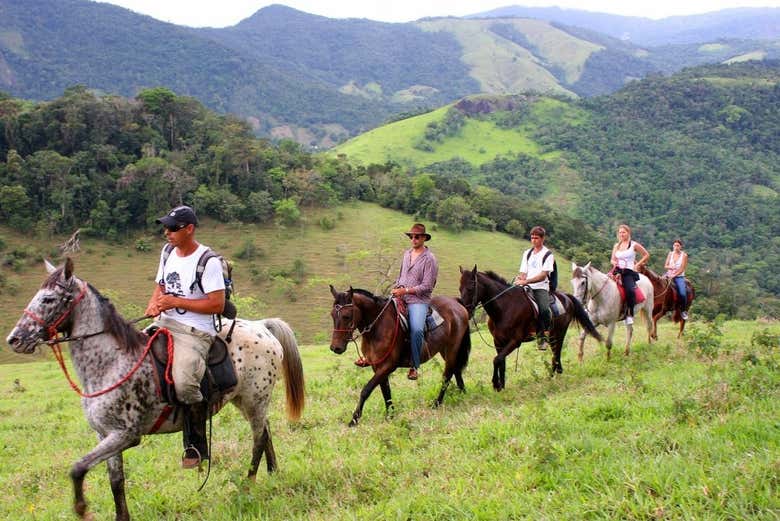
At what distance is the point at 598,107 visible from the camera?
154625 mm

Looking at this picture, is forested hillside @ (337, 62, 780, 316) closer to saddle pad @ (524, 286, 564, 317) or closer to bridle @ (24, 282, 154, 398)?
saddle pad @ (524, 286, 564, 317)

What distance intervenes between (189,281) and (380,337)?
3530 millimetres

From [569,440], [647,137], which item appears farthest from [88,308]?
[647,137]

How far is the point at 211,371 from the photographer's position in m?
5.60

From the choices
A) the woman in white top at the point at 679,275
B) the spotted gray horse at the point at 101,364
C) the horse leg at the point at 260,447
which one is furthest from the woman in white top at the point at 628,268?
the spotted gray horse at the point at 101,364

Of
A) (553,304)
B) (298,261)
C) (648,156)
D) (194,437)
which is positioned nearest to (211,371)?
(194,437)

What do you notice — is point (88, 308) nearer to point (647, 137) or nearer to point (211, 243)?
point (211, 243)

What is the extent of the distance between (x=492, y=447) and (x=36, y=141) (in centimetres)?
7140

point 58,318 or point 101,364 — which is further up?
point 58,318

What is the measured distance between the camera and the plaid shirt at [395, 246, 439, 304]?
8.44 metres

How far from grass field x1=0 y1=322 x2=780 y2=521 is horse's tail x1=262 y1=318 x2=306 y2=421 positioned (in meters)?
0.49

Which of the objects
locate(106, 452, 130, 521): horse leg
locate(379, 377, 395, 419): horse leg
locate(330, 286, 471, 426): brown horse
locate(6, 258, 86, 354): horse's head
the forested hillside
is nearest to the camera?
locate(6, 258, 86, 354): horse's head

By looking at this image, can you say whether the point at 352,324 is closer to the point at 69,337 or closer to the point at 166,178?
the point at 69,337

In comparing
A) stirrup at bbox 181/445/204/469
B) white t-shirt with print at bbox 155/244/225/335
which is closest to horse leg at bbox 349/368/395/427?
stirrup at bbox 181/445/204/469
